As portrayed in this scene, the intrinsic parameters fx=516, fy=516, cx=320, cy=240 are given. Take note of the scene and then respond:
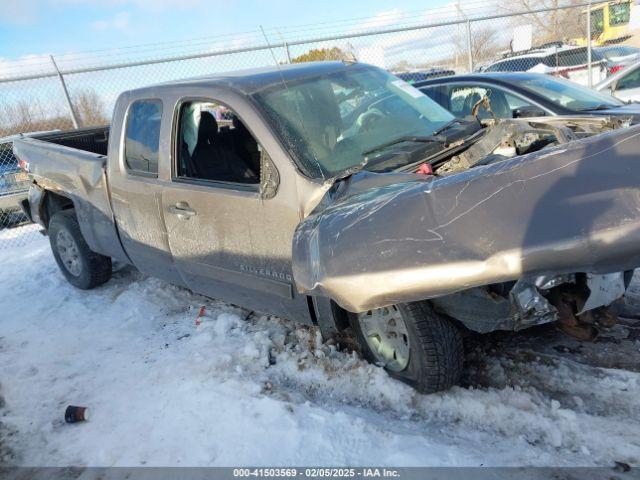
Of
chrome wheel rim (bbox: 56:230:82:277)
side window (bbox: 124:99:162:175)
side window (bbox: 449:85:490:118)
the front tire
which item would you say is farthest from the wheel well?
side window (bbox: 449:85:490:118)

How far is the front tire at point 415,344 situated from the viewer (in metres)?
2.66

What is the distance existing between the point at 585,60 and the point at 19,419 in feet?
37.9

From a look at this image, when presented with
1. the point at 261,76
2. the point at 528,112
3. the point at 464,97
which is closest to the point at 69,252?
the point at 261,76

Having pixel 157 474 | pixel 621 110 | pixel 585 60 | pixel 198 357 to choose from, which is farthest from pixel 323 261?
pixel 585 60

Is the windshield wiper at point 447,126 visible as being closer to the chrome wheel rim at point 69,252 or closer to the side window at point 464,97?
the side window at point 464,97

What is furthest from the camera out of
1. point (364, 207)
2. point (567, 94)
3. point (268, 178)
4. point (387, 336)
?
point (567, 94)

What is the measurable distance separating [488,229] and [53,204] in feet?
15.7

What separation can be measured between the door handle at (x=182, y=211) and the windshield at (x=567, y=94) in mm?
4300

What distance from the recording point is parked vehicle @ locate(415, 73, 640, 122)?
5516mm

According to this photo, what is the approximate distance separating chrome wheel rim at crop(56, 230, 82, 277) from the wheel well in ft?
1.11

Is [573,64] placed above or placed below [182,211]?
above

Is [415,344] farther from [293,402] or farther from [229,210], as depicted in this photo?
[229,210]

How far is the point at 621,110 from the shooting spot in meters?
5.21

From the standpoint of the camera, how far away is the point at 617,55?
1196 cm
